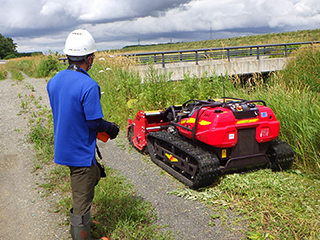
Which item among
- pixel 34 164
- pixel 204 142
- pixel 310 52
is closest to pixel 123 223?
pixel 204 142

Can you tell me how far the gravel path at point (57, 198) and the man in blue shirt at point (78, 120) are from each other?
1002 mm

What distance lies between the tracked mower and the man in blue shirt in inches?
74.7

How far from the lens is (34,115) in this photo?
393 inches

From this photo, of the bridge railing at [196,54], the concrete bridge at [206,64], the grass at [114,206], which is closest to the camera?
the grass at [114,206]

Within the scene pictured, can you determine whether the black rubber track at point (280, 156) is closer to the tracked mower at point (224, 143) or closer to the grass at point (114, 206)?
the tracked mower at point (224, 143)

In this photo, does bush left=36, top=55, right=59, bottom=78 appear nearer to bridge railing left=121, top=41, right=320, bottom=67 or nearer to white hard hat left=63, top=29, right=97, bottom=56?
bridge railing left=121, top=41, right=320, bottom=67

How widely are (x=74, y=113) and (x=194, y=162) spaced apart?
2498 mm

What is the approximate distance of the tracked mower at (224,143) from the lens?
4.46 m

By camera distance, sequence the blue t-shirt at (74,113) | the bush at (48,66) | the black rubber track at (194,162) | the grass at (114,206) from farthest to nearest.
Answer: the bush at (48,66) < the black rubber track at (194,162) < the grass at (114,206) < the blue t-shirt at (74,113)

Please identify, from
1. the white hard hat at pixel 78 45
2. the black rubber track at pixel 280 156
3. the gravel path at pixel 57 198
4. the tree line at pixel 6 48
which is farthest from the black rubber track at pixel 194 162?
the tree line at pixel 6 48

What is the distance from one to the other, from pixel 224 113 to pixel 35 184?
11.0ft

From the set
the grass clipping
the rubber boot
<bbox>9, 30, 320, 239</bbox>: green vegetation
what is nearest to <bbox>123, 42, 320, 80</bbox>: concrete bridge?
<bbox>9, 30, 320, 239</bbox>: green vegetation

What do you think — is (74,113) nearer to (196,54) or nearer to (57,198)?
(57,198)

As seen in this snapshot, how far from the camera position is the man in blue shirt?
2766 mm
